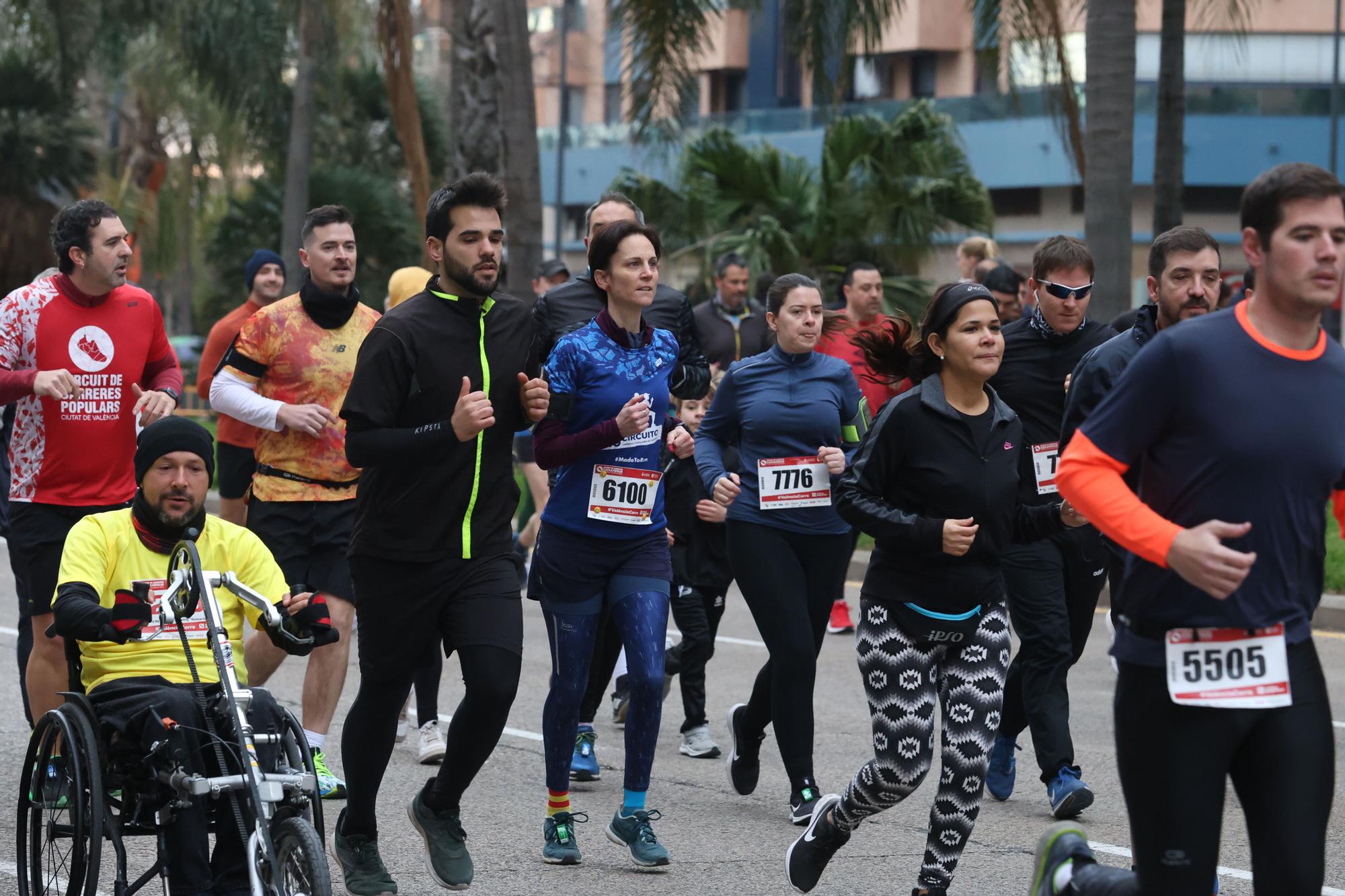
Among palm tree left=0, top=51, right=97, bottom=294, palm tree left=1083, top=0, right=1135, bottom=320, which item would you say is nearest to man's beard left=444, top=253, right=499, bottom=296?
palm tree left=1083, top=0, right=1135, bottom=320

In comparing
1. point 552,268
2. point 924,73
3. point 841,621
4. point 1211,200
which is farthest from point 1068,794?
point 924,73

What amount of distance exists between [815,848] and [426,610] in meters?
1.29

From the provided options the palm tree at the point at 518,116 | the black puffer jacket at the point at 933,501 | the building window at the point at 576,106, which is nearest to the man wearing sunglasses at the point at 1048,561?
the black puffer jacket at the point at 933,501

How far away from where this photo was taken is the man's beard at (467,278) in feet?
17.7

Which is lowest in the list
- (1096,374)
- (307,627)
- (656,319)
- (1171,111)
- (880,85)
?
(307,627)

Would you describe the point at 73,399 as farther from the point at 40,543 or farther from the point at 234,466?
the point at 234,466

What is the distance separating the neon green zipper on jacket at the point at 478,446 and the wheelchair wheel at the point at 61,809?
45.9 inches

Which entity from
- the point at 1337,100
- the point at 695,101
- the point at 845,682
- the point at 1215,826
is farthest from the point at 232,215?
the point at 1215,826

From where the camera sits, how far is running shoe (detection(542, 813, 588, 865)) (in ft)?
19.4

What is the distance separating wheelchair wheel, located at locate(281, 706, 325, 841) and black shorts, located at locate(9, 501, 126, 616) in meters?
2.20

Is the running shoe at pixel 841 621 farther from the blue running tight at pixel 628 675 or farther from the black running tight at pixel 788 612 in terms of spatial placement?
the blue running tight at pixel 628 675

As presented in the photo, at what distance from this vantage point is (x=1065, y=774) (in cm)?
657

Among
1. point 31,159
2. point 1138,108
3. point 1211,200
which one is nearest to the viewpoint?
point 31,159

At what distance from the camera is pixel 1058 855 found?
428cm
